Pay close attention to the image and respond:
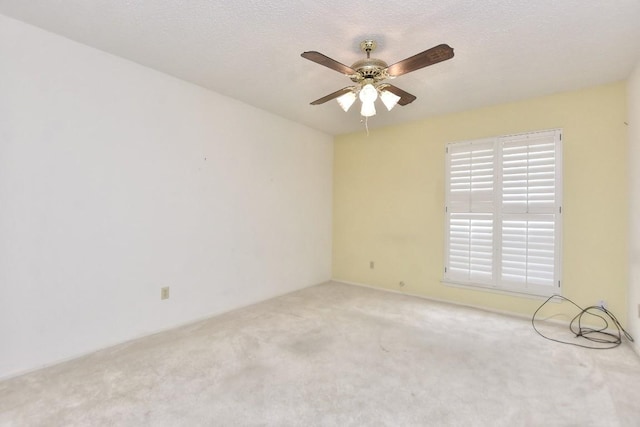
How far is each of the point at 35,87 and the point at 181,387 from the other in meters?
2.36

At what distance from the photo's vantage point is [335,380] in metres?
2.11

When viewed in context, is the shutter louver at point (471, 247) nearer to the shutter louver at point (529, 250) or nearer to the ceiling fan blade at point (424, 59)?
the shutter louver at point (529, 250)

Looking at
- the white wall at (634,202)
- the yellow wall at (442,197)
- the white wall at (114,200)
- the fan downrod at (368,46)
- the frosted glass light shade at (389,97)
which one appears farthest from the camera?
the yellow wall at (442,197)

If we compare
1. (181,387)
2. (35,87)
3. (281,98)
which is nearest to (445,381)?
(181,387)

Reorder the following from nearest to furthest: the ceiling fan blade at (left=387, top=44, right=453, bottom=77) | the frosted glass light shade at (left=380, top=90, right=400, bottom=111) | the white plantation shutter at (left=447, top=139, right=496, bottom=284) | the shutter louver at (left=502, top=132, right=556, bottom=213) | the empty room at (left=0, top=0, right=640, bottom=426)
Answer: the ceiling fan blade at (left=387, top=44, right=453, bottom=77) < the empty room at (left=0, top=0, right=640, bottom=426) < the frosted glass light shade at (left=380, top=90, right=400, bottom=111) < the shutter louver at (left=502, top=132, right=556, bottom=213) < the white plantation shutter at (left=447, top=139, right=496, bottom=284)

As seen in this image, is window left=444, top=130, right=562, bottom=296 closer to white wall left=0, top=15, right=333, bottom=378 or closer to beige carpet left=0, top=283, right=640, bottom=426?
beige carpet left=0, top=283, right=640, bottom=426

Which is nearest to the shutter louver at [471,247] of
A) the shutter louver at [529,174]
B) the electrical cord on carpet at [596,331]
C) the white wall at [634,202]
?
the shutter louver at [529,174]

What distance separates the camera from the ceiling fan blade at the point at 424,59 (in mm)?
1725

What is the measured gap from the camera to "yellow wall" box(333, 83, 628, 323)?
303 centimetres

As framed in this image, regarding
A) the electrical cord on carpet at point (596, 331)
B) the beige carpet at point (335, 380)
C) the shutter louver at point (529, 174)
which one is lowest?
the beige carpet at point (335, 380)

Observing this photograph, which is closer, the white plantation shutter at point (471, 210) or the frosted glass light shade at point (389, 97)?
the frosted glass light shade at point (389, 97)

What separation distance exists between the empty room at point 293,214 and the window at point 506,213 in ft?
0.08

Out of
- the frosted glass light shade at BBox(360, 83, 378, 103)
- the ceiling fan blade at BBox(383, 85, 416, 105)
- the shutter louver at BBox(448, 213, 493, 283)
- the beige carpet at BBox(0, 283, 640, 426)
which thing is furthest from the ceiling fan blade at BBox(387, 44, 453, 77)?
the shutter louver at BBox(448, 213, 493, 283)

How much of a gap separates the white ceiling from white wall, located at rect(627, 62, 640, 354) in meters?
0.24
